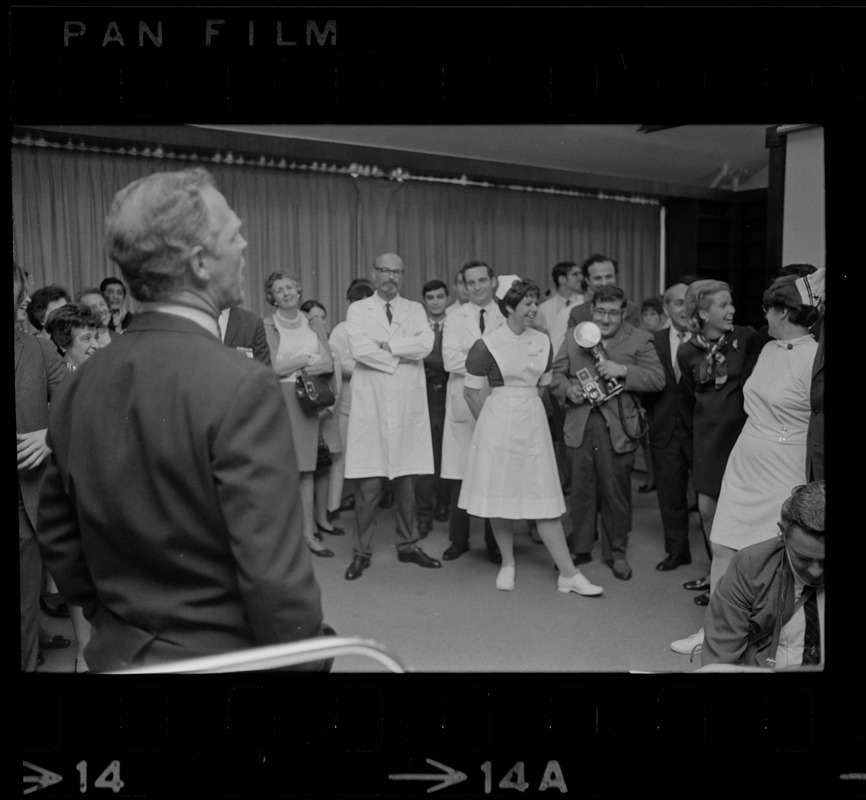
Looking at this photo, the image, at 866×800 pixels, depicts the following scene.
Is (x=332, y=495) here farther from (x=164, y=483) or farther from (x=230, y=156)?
(x=230, y=156)

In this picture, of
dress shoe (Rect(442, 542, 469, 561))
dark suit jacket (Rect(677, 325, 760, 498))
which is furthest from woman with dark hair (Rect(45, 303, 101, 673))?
dark suit jacket (Rect(677, 325, 760, 498))

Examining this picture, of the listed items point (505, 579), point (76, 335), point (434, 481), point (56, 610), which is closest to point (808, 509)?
point (505, 579)

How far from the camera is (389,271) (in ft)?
6.80

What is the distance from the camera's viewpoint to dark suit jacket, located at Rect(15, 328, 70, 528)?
188cm

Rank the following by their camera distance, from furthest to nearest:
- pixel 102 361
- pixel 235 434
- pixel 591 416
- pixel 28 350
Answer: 1. pixel 591 416
2. pixel 28 350
3. pixel 102 361
4. pixel 235 434

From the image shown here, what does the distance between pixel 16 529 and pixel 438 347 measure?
1077 millimetres

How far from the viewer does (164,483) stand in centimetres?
137

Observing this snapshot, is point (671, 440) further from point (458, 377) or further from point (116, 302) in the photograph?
point (116, 302)

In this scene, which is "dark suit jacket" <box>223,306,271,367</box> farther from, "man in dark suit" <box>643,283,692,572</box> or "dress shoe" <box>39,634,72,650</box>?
"man in dark suit" <box>643,283,692,572</box>

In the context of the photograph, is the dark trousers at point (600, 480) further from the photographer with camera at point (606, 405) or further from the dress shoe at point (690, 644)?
the dress shoe at point (690, 644)

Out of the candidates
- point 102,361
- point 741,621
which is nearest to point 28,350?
point 102,361

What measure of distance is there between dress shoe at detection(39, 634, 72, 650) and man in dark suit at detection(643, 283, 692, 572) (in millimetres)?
1785

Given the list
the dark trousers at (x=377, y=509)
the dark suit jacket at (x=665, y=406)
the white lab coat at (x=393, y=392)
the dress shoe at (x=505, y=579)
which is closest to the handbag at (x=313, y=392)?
the white lab coat at (x=393, y=392)

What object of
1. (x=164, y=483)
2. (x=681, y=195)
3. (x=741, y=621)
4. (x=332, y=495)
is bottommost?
(x=741, y=621)
